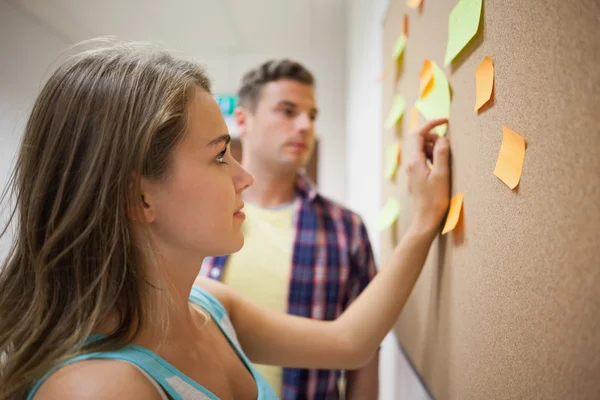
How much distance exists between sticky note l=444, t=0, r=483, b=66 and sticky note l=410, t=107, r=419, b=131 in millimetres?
188

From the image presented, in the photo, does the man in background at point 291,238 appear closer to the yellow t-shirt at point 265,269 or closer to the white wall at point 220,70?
the yellow t-shirt at point 265,269

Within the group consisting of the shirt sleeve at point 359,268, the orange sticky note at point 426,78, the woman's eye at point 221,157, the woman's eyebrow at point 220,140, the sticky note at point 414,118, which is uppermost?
the orange sticky note at point 426,78

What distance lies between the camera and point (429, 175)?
63cm

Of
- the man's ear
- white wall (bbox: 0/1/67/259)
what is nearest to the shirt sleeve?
the man's ear

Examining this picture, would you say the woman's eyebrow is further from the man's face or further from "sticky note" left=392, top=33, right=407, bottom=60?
the man's face

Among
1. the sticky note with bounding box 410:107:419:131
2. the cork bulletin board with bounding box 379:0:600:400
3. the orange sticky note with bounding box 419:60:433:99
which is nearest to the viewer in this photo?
the cork bulletin board with bounding box 379:0:600:400

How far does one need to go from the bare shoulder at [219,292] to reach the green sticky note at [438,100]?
483 mm

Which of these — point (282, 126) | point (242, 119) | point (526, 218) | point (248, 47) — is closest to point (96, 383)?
point (526, 218)

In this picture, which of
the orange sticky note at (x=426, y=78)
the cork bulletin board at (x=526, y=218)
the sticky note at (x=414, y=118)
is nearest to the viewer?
the cork bulletin board at (x=526, y=218)

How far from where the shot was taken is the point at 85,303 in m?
0.51

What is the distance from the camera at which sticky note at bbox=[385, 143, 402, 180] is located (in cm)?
90

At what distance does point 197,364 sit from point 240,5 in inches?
70.7

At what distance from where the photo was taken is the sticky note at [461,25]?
47cm

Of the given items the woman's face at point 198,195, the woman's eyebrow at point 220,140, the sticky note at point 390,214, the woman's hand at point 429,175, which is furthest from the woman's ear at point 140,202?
the sticky note at point 390,214
